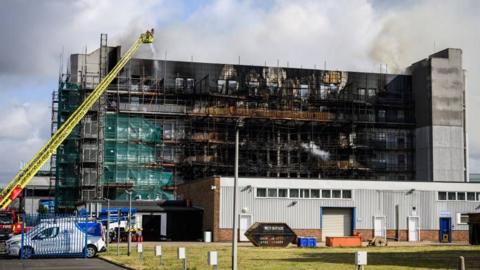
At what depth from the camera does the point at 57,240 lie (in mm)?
39969

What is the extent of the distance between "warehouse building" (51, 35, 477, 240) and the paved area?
46.9m

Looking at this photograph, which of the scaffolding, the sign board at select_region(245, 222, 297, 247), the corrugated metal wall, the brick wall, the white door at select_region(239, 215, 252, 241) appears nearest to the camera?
the sign board at select_region(245, 222, 297, 247)

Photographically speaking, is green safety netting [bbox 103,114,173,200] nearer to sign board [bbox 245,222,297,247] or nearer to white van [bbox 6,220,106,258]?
sign board [bbox 245,222,297,247]

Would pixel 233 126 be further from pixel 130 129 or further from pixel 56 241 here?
pixel 56 241

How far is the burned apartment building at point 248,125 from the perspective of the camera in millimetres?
89250

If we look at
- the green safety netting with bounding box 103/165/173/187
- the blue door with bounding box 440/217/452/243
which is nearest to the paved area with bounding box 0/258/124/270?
the blue door with bounding box 440/217/452/243

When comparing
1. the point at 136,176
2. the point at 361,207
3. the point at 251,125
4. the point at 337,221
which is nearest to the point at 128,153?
the point at 136,176

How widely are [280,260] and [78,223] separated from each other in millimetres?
11485

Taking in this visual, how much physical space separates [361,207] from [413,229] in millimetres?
5306

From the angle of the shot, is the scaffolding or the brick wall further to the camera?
the scaffolding

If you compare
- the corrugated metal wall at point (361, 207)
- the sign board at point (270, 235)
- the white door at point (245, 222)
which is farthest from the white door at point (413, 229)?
the sign board at point (270, 235)

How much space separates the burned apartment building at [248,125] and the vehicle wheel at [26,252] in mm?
46321

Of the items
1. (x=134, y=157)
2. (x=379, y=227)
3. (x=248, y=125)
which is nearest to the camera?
(x=379, y=227)

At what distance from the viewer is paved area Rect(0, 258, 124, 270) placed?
32.1 m
